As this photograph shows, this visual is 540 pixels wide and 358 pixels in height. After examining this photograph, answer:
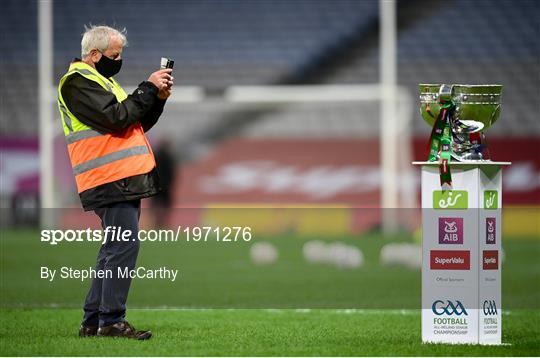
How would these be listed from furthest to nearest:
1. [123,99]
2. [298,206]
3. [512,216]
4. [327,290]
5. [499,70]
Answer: [499,70], [298,206], [512,216], [327,290], [123,99]

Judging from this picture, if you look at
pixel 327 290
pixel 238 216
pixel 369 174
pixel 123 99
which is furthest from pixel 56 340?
pixel 369 174

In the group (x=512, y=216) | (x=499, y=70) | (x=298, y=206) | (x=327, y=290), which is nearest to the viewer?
(x=327, y=290)

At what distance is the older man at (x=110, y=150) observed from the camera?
21.2ft

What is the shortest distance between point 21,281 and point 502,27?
16.5m

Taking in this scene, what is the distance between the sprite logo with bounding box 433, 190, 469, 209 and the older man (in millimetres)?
1571

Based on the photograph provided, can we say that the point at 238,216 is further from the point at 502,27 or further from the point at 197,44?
the point at 502,27

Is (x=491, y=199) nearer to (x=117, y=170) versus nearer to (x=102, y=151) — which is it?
(x=117, y=170)

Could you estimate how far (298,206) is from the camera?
21984 mm

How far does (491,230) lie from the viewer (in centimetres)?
633

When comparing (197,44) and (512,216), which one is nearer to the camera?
(512,216)

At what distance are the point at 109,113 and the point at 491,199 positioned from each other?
2.12 metres

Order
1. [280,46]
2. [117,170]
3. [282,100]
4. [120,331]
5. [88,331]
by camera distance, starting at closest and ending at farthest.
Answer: [117,170], [120,331], [88,331], [282,100], [280,46]

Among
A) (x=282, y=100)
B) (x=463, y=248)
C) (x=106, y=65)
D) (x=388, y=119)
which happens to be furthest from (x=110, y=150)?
(x=282, y=100)

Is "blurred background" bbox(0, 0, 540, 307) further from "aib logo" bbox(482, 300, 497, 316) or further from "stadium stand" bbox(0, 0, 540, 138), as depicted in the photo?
"aib logo" bbox(482, 300, 497, 316)
